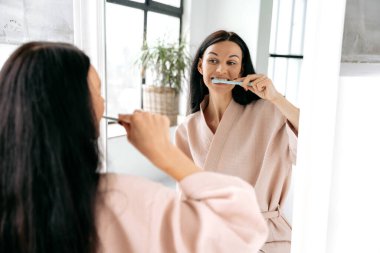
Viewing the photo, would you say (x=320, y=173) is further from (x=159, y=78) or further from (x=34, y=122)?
(x=159, y=78)

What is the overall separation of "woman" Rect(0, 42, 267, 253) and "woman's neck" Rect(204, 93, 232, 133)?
0.32 meters

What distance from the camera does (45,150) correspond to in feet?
1.06

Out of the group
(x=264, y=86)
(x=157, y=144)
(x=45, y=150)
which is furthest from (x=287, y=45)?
(x=45, y=150)

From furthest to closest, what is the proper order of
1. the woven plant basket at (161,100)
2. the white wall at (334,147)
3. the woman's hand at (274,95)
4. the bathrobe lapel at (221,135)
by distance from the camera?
the woven plant basket at (161,100), the bathrobe lapel at (221,135), the woman's hand at (274,95), the white wall at (334,147)

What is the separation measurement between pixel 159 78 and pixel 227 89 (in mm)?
553

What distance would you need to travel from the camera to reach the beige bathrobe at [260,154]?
0.62m

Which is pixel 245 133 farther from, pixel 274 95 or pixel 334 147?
pixel 334 147

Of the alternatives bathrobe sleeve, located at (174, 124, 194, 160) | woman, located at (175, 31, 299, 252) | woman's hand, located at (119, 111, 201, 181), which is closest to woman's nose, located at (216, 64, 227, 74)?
woman, located at (175, 31, 299, 252)

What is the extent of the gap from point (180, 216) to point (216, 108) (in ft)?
1.21

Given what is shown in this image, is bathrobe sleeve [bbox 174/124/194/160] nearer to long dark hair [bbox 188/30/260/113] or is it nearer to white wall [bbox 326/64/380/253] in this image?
long dark hair [bbox 188/30/260/113]

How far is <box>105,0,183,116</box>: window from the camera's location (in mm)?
975

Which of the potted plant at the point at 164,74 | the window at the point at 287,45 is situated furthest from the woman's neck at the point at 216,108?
the potted plant at the point at 164,74

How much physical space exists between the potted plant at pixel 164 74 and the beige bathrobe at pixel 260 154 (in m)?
0.30

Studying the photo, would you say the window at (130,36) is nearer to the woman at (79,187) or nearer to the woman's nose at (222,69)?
the woman's nose at (222,69)
